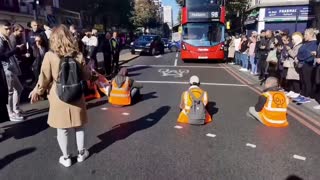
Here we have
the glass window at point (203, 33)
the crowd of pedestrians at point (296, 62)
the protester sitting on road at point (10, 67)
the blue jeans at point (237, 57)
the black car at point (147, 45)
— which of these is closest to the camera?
the protester sitting on road at point (10, 67)

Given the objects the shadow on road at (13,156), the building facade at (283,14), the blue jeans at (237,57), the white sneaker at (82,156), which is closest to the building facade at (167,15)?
the building facade at (283,14)

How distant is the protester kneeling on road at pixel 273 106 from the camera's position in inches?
241

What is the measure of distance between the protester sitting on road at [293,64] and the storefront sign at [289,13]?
24618mm

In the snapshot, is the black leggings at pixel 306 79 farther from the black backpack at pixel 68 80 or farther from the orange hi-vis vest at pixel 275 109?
the black backpack at pixel 68 80

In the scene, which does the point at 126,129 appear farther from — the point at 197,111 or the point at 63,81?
the point at 63,81

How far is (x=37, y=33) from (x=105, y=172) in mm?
5168

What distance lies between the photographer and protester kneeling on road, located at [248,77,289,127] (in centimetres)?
613

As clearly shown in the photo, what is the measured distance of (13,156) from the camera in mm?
4641

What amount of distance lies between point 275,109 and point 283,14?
2976 centimetres

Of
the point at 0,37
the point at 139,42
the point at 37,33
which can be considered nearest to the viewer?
the point at 0,37

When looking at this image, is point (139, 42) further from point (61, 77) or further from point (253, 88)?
point (61, 77)

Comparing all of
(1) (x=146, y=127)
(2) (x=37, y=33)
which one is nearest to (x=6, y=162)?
(1) (x=146, y=127)

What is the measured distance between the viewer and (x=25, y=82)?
10742 millimetres

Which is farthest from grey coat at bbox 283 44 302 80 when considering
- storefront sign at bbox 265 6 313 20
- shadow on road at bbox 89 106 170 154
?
storefront sign at bbox 265 6 313 20
